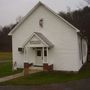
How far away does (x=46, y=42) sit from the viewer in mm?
25891

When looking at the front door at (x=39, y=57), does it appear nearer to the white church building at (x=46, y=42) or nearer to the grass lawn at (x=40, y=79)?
the white church building at (x=46, y=42)

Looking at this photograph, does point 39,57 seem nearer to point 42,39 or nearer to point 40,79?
point 42,39

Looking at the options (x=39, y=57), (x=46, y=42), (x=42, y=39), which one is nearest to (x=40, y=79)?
(x=46, y=42)

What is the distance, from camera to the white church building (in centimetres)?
2562

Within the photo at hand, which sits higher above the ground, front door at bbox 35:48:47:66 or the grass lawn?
front door at bbox 35:48:47:66

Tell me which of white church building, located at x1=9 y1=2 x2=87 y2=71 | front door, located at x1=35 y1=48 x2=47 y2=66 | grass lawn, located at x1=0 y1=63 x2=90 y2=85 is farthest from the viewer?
front door, located at x1=35 y1=48 x2=47 y2=66

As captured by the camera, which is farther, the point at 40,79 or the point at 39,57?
the point at 39,57

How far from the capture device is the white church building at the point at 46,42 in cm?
2562

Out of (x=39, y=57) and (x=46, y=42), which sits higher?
(x=46, y=42)

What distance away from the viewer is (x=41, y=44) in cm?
2595

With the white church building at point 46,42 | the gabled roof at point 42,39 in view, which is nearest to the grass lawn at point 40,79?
the white church building at point 46,42

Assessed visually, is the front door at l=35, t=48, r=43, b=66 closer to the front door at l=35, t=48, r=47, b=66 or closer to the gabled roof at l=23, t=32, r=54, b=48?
the front door at l=35, t=48, r=47, b=66

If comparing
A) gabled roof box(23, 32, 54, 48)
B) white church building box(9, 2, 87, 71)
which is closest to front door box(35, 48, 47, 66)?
white church building box(9, 2, 87, 71)

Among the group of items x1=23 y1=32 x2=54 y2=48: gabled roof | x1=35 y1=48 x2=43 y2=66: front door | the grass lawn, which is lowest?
the grass lawn
